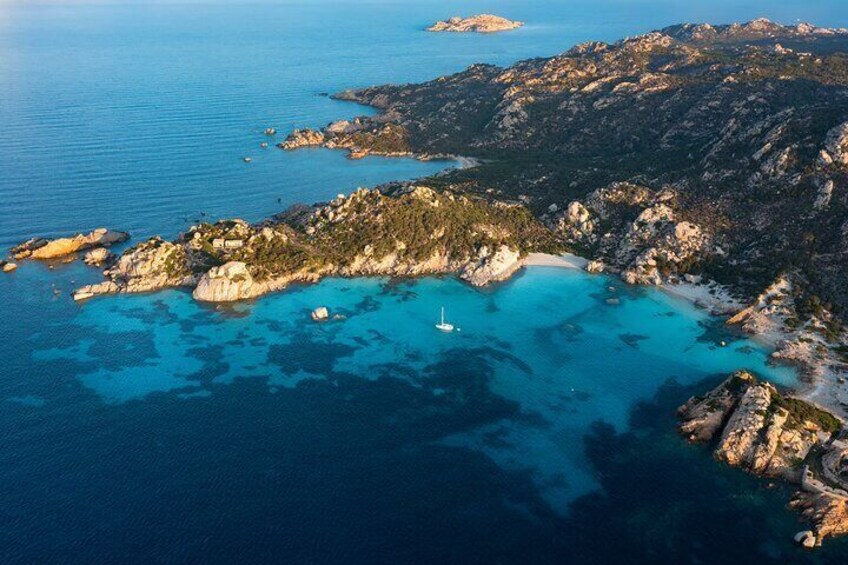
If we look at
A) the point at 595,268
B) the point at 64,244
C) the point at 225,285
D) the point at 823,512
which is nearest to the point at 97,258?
the point at 64,244

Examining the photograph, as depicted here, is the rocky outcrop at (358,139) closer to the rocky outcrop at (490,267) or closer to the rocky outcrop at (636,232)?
the rocky outcrop at (636,232)

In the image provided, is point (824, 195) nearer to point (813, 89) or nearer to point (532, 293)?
point (532, 293)

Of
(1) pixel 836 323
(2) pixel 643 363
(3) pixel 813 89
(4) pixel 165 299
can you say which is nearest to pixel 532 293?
(2) pixel 643 363

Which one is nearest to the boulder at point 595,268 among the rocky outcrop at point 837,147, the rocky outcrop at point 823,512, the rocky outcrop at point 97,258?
the rocky outcrop at point 837,147

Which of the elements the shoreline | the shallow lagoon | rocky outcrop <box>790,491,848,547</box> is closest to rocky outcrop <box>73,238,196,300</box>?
the shallow lagoon

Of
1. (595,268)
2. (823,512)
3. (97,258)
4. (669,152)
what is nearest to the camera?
(823,512)

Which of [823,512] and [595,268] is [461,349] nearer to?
[595,268]

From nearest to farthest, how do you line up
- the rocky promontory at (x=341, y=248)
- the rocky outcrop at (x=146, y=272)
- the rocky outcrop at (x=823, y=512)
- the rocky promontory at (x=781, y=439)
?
the rocky outcrop at (x=823, y=512) < the rocky promontory at (x=781, y=439) < the rocky outcrop at (x=146, y=272) < the rocky promontory at (x=341, y=248)
